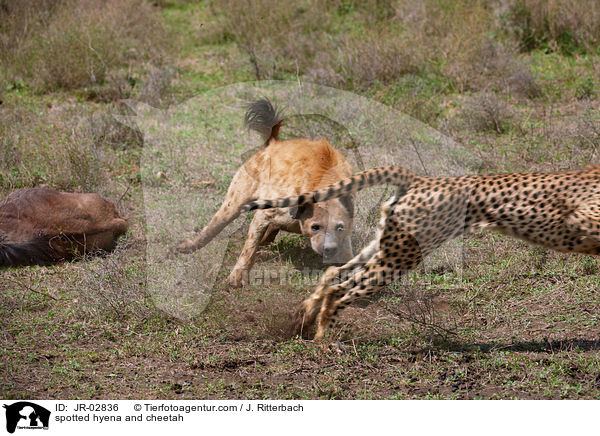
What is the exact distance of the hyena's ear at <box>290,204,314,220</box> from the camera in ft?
21.3

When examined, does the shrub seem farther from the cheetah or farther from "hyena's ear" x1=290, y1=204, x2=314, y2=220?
the cheetah

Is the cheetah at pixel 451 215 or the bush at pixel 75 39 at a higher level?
the cheetah at pixel 451 215

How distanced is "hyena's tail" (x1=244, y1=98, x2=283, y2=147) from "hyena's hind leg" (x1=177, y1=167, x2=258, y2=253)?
1.70 ft

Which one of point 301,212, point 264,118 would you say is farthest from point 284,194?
point 264,118

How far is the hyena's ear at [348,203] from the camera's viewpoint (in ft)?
21.3

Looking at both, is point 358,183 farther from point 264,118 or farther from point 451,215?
point 264,118

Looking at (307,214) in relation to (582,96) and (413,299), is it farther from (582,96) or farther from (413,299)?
(582,96)

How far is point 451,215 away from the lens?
17.0ft

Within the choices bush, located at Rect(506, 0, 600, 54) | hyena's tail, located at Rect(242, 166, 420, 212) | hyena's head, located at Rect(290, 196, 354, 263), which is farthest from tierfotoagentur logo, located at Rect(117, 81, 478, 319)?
bush, located at Rect(506, 0, 600, 54)

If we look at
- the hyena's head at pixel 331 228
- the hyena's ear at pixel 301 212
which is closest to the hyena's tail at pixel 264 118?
the hyena's ear at pixel 301 212

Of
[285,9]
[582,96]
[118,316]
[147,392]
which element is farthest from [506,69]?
[147,392]

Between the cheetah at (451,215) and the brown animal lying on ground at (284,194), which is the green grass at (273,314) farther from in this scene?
the cheetah at (451,215)
